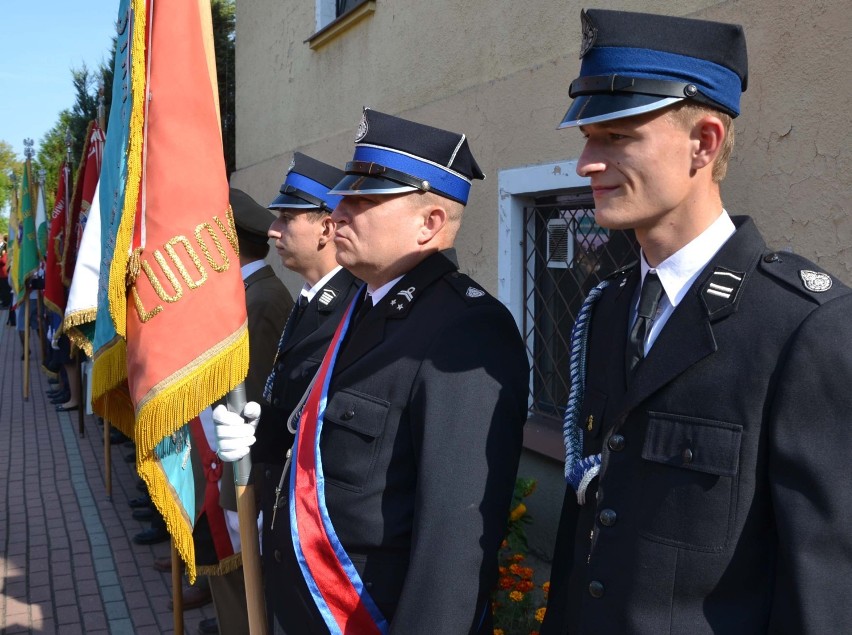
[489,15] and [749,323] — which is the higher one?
[489,15]

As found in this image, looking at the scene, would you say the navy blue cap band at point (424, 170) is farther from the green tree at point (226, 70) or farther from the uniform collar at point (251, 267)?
the green tree at point (226, 70)

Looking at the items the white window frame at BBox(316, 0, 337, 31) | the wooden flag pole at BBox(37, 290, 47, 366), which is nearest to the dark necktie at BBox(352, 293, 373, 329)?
the white window frame at BBox(316, 0, 337, 31)

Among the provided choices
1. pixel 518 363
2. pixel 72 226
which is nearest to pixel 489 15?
pixel 518 363

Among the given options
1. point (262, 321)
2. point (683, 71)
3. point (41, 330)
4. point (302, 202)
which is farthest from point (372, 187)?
point (41, 330)

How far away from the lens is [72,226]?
6.96 meters

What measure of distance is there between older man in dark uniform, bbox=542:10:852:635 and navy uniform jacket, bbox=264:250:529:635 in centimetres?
28

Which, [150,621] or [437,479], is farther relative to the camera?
[150,621]

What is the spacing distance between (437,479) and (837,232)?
5.00 ft

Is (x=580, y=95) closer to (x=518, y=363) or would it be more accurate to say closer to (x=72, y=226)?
(x=518, y=363)

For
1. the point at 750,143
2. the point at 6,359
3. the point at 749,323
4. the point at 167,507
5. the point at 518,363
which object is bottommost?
the point at 6,359

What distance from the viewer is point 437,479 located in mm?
1863

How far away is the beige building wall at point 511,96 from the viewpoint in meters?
2.59

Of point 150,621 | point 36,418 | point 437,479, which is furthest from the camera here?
point 36,418

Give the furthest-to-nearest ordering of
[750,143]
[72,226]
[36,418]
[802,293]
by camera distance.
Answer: [36,418] → [72,226] → [750,143] → [802,293]
